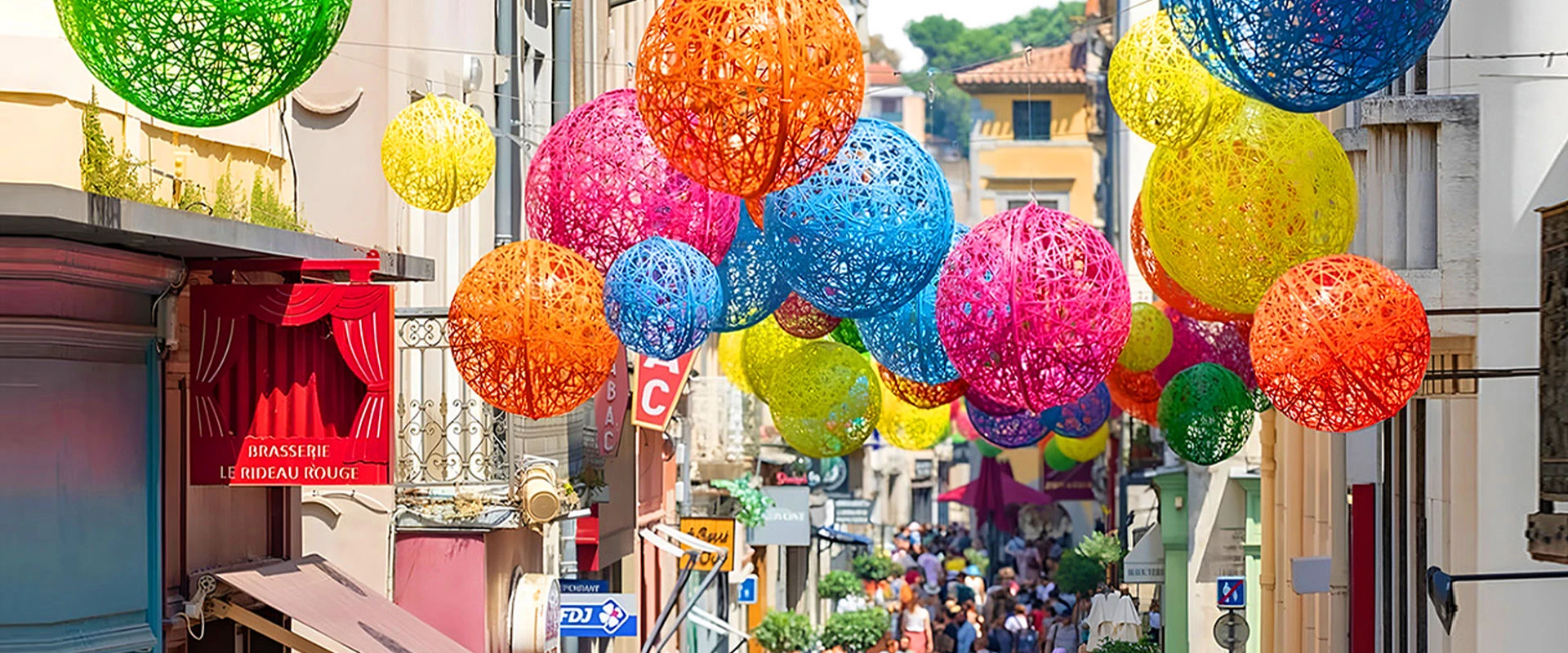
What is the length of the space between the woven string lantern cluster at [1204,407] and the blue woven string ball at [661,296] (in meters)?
4.71

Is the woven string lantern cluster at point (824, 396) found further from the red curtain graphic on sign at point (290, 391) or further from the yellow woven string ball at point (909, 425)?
the yellow woven string ball at point (909, 425)

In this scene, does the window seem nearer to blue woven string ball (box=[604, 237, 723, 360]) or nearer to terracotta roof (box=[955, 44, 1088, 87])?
terracotta roof (box=[955, 44, 1088, 87])

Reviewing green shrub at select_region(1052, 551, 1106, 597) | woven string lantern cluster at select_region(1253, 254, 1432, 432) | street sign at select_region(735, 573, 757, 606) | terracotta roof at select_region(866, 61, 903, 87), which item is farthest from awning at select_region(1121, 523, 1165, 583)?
woven string lantern cluster at select_region(1253, 254, 1432, 432)

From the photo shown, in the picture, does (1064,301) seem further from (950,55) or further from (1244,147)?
(950,55)

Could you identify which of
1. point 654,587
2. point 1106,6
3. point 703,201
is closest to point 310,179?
point 703,201

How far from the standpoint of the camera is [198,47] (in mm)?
7051

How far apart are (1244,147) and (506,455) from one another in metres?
5.94

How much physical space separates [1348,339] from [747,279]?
364 centimetres

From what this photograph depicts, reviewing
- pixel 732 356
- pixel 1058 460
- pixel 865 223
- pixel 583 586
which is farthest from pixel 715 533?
pixel 1058 460

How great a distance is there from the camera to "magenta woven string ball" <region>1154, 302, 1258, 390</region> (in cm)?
1534

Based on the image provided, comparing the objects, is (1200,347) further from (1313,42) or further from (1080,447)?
(1080,447)

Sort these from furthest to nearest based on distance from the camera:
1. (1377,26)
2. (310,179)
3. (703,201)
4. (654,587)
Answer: (654,587) < (310,179) < (703,201) < (1377,26)

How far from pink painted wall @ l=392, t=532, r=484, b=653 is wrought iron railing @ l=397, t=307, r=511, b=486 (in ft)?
1.42

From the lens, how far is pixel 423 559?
14.5 metres
